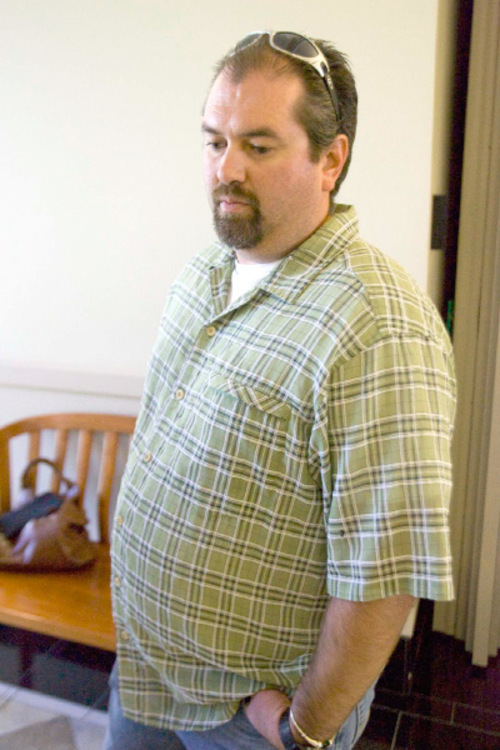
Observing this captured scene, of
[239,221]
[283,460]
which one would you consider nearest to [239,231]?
[239,221]

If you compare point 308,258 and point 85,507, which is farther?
point 85,507

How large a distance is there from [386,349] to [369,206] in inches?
50.9

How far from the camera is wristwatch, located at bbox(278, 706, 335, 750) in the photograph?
1104 millimetres

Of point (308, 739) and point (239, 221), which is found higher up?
point (239, 221)

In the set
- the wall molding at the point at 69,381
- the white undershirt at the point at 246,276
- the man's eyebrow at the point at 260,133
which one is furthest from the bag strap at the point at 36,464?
the man's eyebrow at the point at 260,133

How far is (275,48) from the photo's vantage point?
3.84 feet

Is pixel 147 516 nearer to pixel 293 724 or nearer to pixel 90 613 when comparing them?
pixel 293 724

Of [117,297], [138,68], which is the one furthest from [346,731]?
[138,68]

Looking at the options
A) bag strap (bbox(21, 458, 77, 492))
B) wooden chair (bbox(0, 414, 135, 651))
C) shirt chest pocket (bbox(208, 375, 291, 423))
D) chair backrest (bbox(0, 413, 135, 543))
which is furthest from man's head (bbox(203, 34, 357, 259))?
bag strap (bbox(21, 458, 77, 492))

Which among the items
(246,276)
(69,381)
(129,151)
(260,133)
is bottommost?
(69,381)

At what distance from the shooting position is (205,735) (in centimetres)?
124

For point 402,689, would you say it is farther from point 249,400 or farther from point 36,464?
point 249,400

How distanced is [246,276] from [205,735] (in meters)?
0.75

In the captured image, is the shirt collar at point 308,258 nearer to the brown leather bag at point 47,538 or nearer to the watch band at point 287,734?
the watch band at point 287,734
